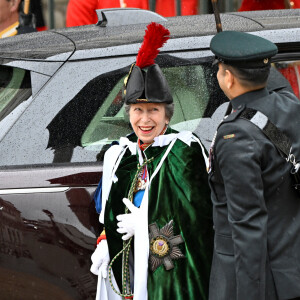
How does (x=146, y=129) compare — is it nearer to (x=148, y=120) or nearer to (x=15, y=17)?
(x=148, y=120)

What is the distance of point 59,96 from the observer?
3529 mm

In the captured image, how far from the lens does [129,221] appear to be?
3180 mm

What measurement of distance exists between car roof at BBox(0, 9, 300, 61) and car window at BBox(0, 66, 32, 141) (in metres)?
0.08

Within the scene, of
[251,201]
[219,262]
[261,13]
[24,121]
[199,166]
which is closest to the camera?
[251,201]

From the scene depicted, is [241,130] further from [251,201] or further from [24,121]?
[24,121]

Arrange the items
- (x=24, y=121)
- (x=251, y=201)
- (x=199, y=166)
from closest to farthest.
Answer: (x=251, y=201) → (x=199, y=166) → (x=24, y=121)

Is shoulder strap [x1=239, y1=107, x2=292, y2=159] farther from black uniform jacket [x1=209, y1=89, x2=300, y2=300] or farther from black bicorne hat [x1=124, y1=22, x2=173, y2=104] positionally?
black bicorne hat [x1=124, y1=22, x2=173, y2=104]

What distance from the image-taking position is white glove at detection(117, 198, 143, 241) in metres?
3.16

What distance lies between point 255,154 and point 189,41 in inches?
41.4

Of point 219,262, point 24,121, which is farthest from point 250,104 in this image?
point 24,121

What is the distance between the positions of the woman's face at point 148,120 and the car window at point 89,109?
278 mm

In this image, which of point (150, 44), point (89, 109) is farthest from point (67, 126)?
point (150, 44)

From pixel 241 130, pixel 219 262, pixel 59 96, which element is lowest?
pixel 219 262

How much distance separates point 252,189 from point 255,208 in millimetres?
66
